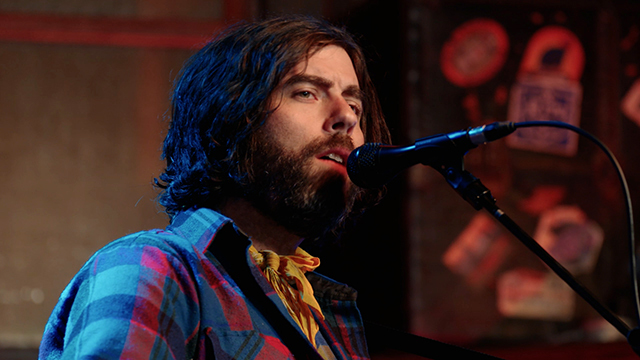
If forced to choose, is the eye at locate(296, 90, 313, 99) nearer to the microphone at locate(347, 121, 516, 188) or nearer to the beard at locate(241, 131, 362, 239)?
the beard at locate(241, 131, 362, 239)

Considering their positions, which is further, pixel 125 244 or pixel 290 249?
pixel 290 249

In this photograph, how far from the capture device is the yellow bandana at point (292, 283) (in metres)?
1.26

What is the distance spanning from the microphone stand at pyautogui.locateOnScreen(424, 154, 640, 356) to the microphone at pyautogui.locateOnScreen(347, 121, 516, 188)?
0.02m

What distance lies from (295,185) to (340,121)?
0.55 feet

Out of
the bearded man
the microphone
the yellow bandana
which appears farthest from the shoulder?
the microphone

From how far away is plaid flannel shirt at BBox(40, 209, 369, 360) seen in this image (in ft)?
2.93

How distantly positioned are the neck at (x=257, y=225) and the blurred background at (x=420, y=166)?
6.66ft

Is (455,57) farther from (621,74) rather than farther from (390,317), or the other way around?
(390,317)

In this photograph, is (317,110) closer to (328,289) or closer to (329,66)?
(329,66)

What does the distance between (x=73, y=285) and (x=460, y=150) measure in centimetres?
67

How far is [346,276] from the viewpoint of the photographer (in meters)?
3.61

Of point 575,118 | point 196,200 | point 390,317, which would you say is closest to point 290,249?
point 196,200

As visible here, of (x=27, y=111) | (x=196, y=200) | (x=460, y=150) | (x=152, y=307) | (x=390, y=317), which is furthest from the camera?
(x=27, y=111)

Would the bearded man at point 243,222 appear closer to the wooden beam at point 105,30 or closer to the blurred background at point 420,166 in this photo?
the blurred background at point 420,166
